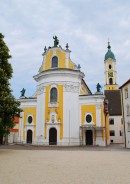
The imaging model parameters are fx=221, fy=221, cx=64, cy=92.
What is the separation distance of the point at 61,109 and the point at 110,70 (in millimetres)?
54521

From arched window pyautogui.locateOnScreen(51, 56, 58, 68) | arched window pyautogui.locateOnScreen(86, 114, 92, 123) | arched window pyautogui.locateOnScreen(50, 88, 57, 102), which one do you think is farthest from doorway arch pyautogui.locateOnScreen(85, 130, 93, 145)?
arched window pyautogui.locateOnScreen(51, 56, 58, 68)

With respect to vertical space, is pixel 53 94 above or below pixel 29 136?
above

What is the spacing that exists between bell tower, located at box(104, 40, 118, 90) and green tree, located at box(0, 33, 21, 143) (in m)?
68.0

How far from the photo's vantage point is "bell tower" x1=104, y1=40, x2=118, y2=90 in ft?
288

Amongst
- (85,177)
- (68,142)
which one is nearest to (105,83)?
(68,142)

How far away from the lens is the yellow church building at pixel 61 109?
131ft

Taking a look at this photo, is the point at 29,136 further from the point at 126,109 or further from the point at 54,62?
the point at 126,109

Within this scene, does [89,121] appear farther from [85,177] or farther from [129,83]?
[85,177]

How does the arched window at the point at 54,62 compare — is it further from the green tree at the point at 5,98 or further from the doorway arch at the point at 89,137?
the green tree at the point at 5,98

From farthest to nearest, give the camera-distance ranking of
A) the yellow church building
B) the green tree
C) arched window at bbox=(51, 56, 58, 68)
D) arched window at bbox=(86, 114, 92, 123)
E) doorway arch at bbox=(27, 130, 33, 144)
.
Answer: arched window at bbox=(51, 56, 58, 68)
doorway arch at bbox=(27, 130, 33, 144)
arched window at bbox=(86, 114, 92, 123)
the yellow church building
the green tree

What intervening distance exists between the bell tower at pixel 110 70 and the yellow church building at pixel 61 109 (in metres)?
46.5

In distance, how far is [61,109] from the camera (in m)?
41.0

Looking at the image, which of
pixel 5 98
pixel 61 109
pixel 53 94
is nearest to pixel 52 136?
pixel 61 109

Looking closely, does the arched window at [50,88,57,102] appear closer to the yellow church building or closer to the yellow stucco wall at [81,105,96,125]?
the yellow church building
